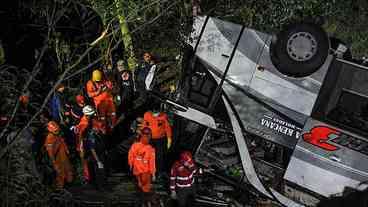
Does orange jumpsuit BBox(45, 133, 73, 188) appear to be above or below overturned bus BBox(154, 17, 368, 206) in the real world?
Answer: below

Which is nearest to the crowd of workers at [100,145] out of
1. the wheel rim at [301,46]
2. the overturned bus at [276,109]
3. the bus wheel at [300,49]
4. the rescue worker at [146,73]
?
the overturned bus at [276,109]

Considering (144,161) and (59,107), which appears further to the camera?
(59,107)

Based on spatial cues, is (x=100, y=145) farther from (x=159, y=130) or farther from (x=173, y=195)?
(x=173, y=195)

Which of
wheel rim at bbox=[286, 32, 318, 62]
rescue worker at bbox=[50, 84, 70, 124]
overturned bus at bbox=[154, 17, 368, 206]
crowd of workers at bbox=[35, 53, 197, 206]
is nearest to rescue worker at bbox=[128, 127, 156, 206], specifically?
crowd of workers at bbox=[35, 53, 197, 206]

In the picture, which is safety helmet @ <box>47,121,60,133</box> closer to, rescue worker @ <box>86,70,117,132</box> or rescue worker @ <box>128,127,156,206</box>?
rescue worker @ <box>128,127,156,206</box>

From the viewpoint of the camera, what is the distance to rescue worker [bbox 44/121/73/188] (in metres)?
7.06

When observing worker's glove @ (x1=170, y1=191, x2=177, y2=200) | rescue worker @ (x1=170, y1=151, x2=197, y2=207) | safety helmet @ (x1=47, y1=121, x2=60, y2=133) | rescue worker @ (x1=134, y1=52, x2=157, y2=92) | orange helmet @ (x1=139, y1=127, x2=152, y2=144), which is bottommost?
worker's glove @ (x1=170, y1=191, x2=177, y2=200)

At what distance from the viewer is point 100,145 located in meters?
7.38

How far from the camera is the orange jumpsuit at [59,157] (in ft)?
23.3

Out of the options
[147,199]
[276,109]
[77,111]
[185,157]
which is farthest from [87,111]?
[276,109]

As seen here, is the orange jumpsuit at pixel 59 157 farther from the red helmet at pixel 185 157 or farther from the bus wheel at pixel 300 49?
the bus wheel at pixel 300 49

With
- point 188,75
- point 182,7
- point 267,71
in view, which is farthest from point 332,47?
point 182,7

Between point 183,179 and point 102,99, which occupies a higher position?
point 102,99

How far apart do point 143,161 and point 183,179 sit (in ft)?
2.49
